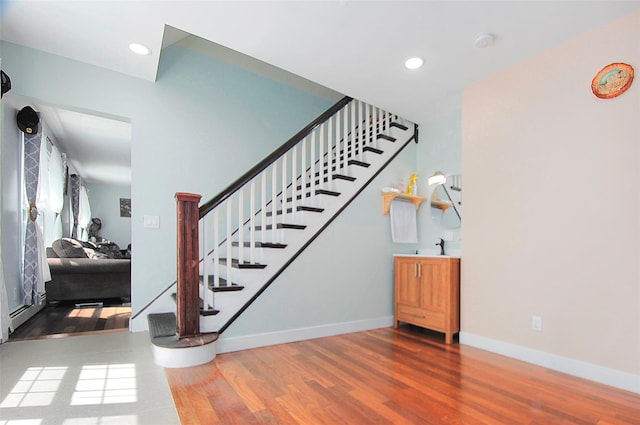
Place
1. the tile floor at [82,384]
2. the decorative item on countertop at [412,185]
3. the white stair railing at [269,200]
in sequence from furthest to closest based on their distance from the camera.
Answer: the decorative item on countertop at [412,185] → the white stair railing at [269,200] → the tile floor at [82,384]

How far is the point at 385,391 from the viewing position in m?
2.00

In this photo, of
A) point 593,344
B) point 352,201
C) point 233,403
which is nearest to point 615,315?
point 593,344

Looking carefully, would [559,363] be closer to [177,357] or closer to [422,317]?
[422,317]

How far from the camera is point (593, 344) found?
2.25 meters

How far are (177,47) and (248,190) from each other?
5.76ft

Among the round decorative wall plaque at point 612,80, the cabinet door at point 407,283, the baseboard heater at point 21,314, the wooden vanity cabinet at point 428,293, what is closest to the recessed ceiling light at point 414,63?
the round decorative wall plaque at point 612,80

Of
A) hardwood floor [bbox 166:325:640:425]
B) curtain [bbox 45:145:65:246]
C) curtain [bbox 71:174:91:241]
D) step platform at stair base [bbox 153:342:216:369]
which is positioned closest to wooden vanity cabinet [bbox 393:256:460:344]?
hardwood floor [bbox 166:325:640:425]

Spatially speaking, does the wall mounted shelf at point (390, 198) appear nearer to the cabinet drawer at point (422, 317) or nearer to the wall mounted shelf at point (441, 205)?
the wall mounted shelf at point (441, 205)

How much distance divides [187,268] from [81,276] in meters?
3.37

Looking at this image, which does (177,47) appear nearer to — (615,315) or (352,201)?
(352,201)

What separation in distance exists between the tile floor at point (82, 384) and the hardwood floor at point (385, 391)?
0.50 feet

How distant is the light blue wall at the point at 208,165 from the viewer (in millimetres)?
2994

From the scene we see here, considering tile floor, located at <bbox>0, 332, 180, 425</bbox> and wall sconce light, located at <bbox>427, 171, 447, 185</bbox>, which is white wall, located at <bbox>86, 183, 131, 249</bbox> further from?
wall sconce light, located at <bbox>427, 171, 447, 185</bbox>

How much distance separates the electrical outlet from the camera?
8.41 ft
